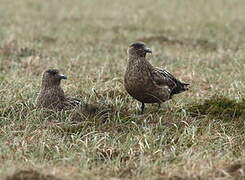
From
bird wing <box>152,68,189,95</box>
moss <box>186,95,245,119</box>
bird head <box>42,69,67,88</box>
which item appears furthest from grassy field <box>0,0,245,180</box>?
bird head <box>42,69,67,88</box>

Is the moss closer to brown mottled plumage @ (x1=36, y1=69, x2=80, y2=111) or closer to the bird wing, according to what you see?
the bird wing

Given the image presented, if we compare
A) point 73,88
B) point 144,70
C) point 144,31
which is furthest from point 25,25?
point 144,70

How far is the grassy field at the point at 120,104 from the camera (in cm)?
462

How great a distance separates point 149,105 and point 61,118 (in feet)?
4.67

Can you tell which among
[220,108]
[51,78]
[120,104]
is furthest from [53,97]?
[220,108]

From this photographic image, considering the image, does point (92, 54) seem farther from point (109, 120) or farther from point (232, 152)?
point (232, 152)

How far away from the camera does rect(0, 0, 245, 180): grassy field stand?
4.62 metres

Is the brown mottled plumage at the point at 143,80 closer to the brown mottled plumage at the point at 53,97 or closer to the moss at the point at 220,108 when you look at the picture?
the moss at the point at 220,108

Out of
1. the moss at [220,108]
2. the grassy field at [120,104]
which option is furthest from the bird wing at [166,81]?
the moss at [220,108]

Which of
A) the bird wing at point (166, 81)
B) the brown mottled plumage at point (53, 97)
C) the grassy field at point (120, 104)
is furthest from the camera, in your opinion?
the bird wing at point (166, 81)

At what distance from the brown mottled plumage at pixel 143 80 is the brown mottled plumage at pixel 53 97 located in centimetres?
59

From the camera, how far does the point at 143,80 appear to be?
6211 mm

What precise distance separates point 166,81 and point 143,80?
1.29ft

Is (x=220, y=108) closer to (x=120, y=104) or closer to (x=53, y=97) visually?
(x=120, y=104)
